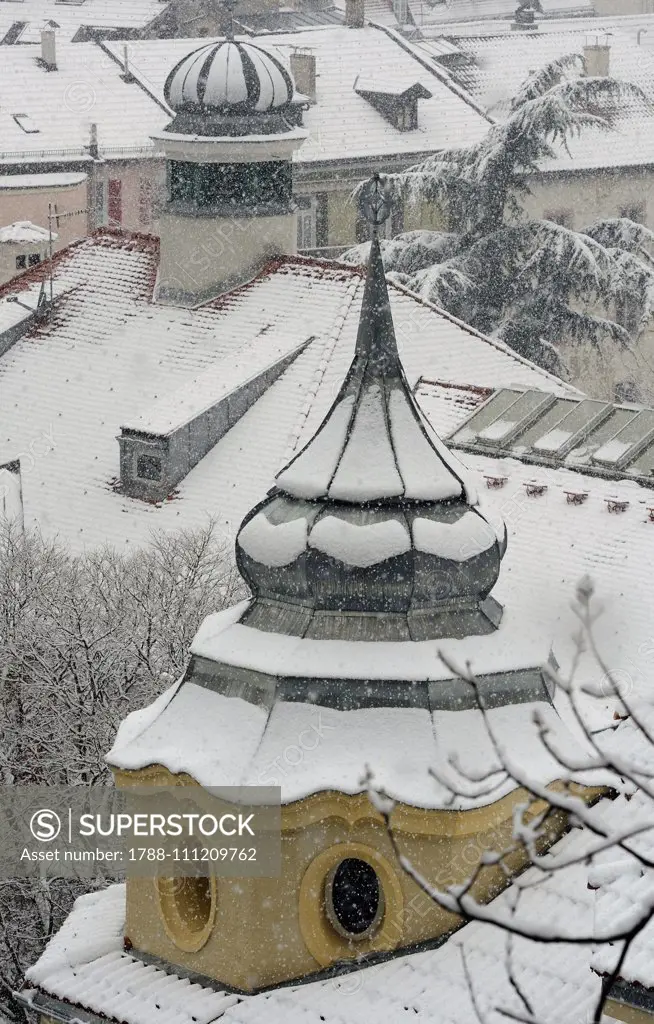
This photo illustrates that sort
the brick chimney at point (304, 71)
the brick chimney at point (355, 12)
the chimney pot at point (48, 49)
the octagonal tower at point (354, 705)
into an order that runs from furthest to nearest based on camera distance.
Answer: the brick chimney at point (355, 12), the brick chimney at point (304, 71), the chimney pot at point (48, 49), the octagonal tower at point (354, 705)

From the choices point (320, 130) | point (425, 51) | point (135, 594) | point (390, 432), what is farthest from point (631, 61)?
point (390, 432)

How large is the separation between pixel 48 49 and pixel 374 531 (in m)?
43.7

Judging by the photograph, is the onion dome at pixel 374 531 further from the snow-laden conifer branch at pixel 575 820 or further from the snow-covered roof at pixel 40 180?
the snow-covered roof at pixel 40 180

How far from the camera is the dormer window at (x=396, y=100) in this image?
55062 mm

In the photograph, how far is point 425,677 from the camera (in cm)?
1230

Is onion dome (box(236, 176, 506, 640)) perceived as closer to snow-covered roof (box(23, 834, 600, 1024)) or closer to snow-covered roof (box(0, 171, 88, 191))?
snow-covered roof (box(23, 834, 600, 1024))

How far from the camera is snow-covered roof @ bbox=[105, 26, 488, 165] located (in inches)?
2140

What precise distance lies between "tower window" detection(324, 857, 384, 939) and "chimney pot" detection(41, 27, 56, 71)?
43.8 meters

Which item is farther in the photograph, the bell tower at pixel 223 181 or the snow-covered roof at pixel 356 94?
the snow-covered roof at pixel 356 94

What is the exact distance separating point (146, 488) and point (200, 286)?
475 centimetres

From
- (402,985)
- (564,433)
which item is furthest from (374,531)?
(564,433)

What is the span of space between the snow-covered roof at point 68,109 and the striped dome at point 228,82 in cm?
1933

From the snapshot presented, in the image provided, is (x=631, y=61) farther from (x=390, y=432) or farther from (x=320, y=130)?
(x=390, y=432)

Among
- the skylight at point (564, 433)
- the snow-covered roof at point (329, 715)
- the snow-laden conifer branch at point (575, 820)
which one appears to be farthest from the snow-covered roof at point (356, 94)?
the snow-covered roof at point (329, 715)
